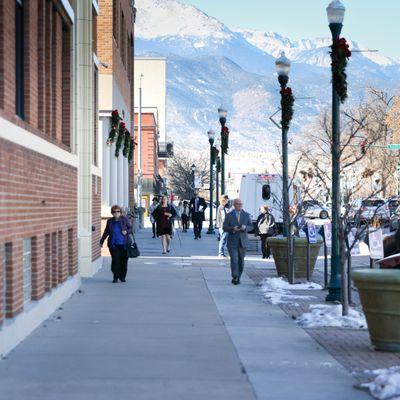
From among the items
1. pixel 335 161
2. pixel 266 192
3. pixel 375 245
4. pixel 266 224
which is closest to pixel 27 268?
pixel 335 161

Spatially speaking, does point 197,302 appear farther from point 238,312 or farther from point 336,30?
point 336,30

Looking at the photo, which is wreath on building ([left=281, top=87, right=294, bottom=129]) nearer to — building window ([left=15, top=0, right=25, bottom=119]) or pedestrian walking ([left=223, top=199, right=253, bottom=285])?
pedestrian walking ([left=223, top=199, right=253, bottom=285])

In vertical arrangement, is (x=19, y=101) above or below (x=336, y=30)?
below

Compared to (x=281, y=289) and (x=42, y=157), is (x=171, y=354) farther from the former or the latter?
(x=281, y=289)

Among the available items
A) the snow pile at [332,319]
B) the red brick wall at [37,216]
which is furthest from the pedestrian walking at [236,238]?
the snow pile at [332,319]

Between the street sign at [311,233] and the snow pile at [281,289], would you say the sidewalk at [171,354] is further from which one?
the street sign at [311,233]

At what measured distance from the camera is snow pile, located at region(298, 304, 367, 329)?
14.9 metres

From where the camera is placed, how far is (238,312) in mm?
17047

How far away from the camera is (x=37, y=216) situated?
14.7 meters

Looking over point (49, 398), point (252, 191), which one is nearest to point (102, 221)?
point (252, 191)

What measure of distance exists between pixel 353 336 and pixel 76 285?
787cm

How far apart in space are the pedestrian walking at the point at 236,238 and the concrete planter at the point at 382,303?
404 inches

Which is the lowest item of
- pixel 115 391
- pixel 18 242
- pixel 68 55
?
pixel 115 391

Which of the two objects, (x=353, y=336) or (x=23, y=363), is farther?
(x=353, y=336)
